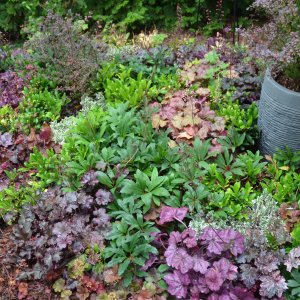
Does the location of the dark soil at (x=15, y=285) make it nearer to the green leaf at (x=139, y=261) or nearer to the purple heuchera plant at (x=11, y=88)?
the green leaf at (x=139, y=261)

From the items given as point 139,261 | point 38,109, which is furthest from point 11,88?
point 139,261

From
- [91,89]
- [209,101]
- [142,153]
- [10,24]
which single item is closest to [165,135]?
[142,153]

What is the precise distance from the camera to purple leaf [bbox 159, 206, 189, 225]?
11.5ft

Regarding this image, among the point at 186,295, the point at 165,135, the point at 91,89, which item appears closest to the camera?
the point at 186,295

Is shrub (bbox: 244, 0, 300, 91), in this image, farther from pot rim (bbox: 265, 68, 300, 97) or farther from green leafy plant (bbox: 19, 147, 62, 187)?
green leafy plant (bbox: 19, 147, 62, 187)

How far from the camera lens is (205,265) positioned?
3.23 metres

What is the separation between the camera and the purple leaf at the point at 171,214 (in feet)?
11.5

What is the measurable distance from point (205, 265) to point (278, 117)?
4.61ft

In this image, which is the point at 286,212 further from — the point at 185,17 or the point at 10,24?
the point at 10,24

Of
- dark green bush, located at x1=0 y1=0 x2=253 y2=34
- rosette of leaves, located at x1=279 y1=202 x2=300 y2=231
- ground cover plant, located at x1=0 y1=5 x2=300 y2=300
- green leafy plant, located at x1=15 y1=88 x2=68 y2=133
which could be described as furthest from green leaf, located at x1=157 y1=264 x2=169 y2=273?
dark green bush, located at x1=0 y1=0 x2=253 y2=34

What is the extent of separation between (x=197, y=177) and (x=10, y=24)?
4.45 metres

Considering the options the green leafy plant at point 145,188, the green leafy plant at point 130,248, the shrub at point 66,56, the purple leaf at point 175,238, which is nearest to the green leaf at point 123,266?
the green leafy plant at point 130,248

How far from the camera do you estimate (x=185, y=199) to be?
3.65m

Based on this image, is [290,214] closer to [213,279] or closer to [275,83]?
[213,279]
